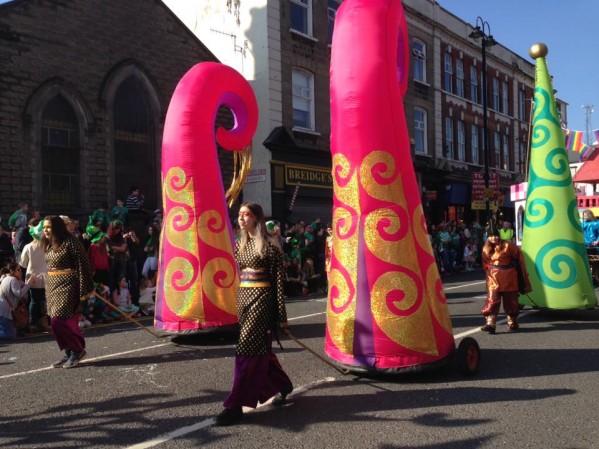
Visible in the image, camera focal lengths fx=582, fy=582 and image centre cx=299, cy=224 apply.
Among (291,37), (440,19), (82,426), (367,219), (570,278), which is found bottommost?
(82,426)

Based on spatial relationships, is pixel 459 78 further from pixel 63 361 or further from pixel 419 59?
pixel 63 361

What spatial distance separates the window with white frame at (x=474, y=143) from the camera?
102 ft

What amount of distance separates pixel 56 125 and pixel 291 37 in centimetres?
924

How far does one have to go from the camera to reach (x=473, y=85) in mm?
31156

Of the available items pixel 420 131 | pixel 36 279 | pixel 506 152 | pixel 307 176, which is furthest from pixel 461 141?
pixel 36 279

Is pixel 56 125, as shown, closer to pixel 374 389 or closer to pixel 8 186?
pixel 8 186

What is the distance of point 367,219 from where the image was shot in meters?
5.78

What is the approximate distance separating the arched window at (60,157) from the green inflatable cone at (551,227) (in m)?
11.0

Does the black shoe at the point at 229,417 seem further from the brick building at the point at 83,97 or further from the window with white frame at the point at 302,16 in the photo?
the window with white frame at the point at 302,16

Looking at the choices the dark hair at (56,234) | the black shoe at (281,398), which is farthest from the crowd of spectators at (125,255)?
the black shoe at (281,398)

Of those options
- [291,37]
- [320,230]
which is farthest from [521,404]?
[291,37]

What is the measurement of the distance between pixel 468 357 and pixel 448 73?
25.4 metres

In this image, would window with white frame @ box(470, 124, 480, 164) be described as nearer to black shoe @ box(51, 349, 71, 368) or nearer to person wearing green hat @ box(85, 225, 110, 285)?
person wearing green hat @ box(85, 225, 110, 285)

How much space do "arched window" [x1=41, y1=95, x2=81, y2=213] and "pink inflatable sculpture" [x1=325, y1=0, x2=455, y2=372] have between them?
10639 millimetres
